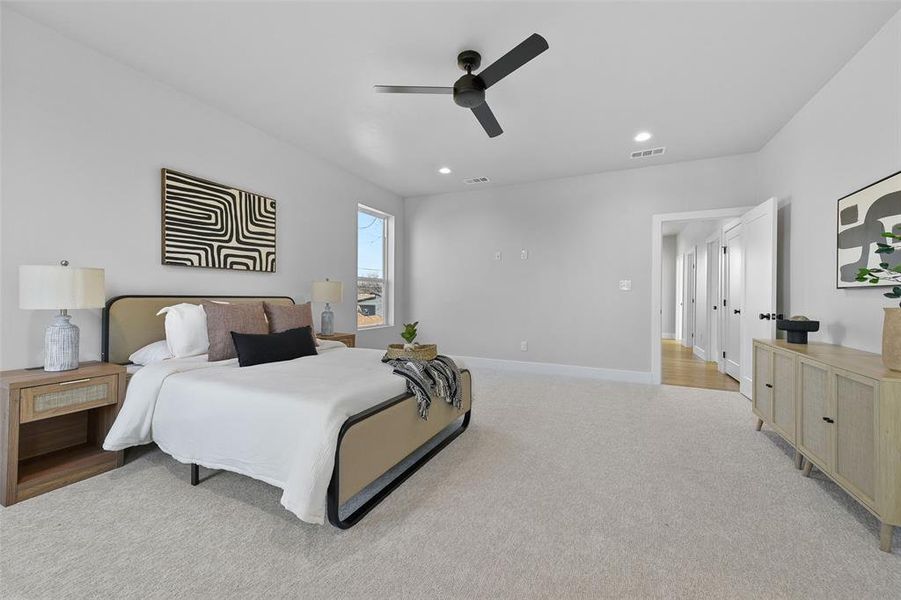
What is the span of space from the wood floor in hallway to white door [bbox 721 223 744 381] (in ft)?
0.69

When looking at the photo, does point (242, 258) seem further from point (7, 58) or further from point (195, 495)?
point (195, 495)

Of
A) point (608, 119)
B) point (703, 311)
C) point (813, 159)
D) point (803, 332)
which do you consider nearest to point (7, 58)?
point (608, 119)

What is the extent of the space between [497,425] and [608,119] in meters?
2.90

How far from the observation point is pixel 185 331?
8.77ft

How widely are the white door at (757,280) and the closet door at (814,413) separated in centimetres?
121

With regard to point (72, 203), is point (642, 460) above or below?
below

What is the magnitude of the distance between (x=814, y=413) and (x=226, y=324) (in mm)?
3785

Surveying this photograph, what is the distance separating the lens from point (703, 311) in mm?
6746

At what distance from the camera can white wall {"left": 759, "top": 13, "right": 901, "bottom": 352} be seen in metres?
2.23

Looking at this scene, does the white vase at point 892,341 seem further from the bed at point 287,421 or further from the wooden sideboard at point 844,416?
the bed at point 287,421

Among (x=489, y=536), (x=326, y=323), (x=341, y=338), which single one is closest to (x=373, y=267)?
(x=326, y=323)

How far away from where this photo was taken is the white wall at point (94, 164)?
2.23 m

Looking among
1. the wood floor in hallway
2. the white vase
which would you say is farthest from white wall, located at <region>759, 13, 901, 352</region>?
the wood floor in hallway

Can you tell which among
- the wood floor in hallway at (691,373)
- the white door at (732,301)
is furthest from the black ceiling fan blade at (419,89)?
the wood floor in hallway at (691,373)
